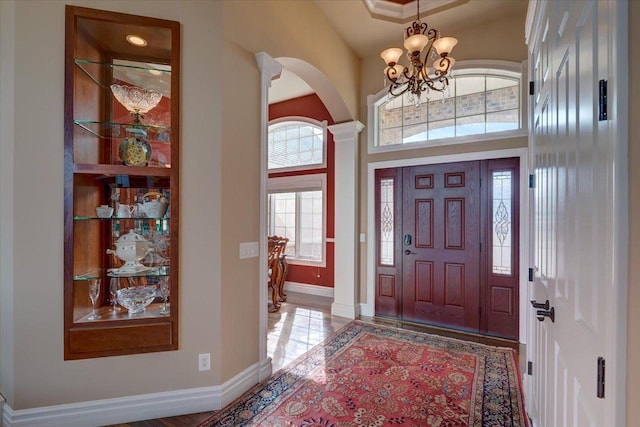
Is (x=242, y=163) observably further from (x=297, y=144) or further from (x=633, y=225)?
(x=297, y=144)

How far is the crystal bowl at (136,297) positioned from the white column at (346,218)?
2.67 m

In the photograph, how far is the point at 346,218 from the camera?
14.5 feet

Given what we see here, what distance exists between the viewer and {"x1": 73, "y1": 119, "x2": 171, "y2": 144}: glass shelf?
2211 millimetres

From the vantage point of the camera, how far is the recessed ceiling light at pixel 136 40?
222 centimetres

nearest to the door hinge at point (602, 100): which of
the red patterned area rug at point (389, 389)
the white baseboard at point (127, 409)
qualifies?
the red patterned area rug at point (389, 389)

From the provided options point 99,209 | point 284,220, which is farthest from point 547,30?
point 284,220

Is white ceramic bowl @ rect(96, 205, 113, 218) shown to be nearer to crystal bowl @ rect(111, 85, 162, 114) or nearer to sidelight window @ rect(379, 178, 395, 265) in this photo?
crystal bowl @ rect(111, 85, 162, 114)

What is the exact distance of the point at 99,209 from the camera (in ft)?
7.13

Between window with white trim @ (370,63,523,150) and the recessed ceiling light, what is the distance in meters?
2.57

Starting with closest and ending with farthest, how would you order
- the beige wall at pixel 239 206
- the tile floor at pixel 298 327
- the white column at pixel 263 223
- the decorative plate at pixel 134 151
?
1. the decorative plate at pixel 134 151
2. the beige wall at pixel 239 206
3. the white column at pixel 263 223
4. the tile floor at pixel 298 327

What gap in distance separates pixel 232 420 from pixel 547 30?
9.79 ft

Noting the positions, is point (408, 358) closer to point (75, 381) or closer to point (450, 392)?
point (450, 392)

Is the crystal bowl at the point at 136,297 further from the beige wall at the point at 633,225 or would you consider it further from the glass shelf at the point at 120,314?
the beige wall at the point at 633,225

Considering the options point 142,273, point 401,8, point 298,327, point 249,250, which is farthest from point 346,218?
point 142,273
